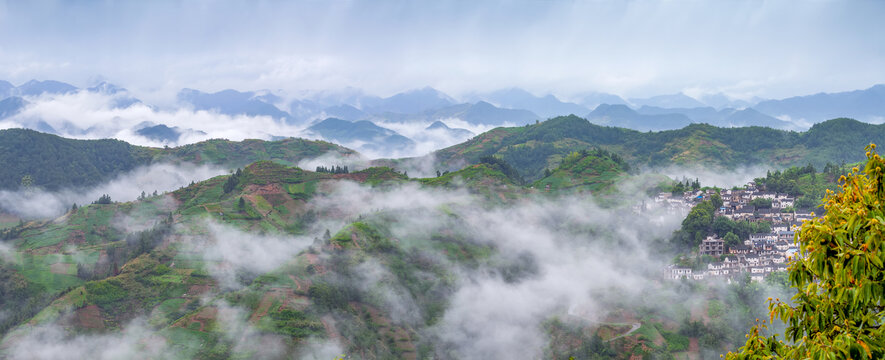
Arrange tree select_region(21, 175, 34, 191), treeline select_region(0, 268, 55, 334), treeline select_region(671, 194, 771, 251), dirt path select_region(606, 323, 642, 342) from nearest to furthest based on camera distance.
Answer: dirt path select_region(606, 323, 642, 342)
treeline select_region(0, 268, 55, 334)
treeline select_region(671, 194, 771, 251)
tree select_region(21, 175, 34, 191)

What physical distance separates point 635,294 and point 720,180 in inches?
3485

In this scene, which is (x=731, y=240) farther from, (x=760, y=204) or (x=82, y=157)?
(x=82, y=157)

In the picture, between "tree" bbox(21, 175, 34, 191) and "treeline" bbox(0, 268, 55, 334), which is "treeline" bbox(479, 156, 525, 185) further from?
"tree" bbox(21, 175, 34, 191)

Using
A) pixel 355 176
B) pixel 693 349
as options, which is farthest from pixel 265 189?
pixel 693 349

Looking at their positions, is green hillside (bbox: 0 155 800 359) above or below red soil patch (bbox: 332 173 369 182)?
below

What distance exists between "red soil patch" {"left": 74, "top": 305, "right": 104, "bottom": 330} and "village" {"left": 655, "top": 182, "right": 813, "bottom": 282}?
73134 mm

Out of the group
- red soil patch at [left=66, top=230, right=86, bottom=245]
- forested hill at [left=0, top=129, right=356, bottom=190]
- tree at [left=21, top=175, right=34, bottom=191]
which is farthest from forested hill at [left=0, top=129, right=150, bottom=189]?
red soil patch at [left=66, top=230, right=86, bottom=245]

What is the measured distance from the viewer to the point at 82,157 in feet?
594

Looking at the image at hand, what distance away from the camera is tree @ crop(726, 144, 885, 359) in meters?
7.51

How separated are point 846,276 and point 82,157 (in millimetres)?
210203

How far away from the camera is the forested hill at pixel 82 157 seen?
16412 cm

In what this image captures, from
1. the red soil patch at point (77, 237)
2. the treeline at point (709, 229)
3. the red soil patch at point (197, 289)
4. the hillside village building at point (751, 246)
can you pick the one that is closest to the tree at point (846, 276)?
the hillside village building at point (751, 246)

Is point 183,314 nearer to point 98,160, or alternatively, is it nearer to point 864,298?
point 864,298

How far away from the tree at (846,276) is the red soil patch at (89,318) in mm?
72947
